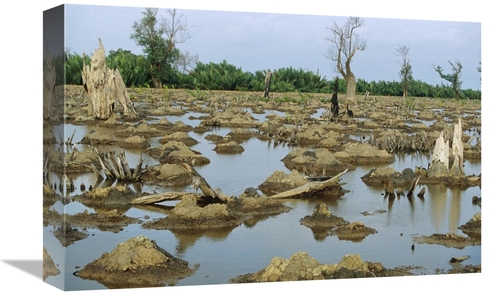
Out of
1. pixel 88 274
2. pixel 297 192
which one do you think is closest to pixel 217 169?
pixel 297 192

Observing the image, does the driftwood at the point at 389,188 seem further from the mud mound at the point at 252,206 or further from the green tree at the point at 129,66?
the green tree at the point at 129,66

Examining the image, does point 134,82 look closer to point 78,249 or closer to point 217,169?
point 217,169

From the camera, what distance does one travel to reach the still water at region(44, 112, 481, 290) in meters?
12.9

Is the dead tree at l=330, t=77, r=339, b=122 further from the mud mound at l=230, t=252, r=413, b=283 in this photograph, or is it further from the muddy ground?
the mud mound at l=230, t=252, r=413, b=283

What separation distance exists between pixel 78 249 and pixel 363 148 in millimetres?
5740

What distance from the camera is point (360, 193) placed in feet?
50.7

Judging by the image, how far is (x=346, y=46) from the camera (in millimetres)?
14617

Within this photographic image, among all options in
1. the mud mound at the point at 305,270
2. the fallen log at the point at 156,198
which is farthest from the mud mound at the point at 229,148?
the mud mound at the point at 305,270

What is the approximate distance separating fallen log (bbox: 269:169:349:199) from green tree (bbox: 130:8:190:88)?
239 centimetres

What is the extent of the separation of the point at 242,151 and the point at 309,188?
1630 millimetres

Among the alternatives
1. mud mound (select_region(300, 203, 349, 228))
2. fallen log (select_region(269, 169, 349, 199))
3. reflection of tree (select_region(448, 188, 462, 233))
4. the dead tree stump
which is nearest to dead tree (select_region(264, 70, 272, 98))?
fallen log (select_region(269, 169, 349, 199))

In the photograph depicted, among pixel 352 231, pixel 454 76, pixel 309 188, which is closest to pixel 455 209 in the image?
pixel 454 76

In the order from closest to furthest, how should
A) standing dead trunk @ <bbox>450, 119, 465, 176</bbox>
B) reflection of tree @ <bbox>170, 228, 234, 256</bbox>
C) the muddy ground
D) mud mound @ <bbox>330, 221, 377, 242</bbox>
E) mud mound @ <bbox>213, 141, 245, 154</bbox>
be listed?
the muddy ground → reflection of tree @ <bbox>170, 228, 234, 256</bbox> → mud mound @ <bbox>330, 221, 377, 242</bbox> → mud mound @ <bbox>213, 141, 245, 154</bbox> → standing dead trunk @ <bbox>450, 119, 465, 176</bbox>

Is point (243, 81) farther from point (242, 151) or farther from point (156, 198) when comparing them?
point (156, 198)
